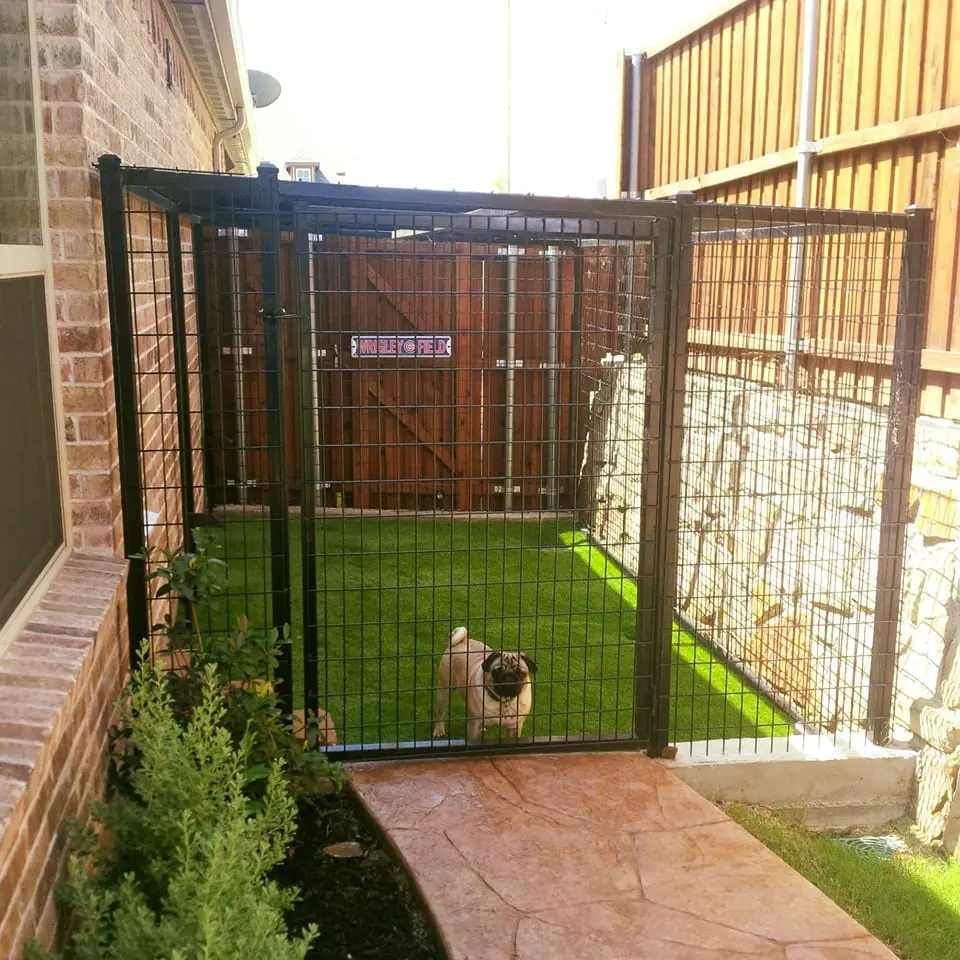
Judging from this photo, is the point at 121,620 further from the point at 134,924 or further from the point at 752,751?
the point at 752,751

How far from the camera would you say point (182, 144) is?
6.93 metres

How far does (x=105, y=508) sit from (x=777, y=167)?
4.81m

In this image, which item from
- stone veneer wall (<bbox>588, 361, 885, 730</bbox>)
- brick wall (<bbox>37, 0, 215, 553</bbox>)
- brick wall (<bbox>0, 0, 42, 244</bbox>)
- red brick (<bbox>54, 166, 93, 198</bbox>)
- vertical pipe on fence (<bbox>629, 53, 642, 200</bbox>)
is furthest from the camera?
vertical pipe on fence (<bbox>629, 53, 642, 200</bbox>)

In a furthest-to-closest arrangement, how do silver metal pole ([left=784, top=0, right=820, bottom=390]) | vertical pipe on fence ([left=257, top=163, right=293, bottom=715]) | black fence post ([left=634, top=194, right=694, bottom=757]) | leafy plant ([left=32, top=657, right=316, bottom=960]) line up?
silver metal pole ([left=784, top=0, right=820, bottom=390]), black fence post ([left=634, top=194, right=694, bottom=757]), vertical pipe on fence ([left=257, top=163, right=293, bottom=715]), leafy plant ([left=32, top=657, right=316, bottom=960])

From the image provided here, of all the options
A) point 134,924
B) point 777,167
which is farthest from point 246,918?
point 777,167

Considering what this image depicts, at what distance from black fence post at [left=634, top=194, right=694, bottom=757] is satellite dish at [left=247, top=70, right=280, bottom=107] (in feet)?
32.7

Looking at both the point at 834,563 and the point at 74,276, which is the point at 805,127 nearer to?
the point at 834,563

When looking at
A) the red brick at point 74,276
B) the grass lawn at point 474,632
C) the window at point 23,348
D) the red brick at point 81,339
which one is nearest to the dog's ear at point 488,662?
the grass lawn at point 474,632

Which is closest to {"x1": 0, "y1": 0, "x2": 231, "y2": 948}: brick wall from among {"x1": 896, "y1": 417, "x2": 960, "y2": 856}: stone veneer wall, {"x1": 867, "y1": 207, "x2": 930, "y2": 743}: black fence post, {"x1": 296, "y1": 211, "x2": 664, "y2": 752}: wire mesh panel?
{"x1": 296, "y1": 211, "x2": 664, "y2": 752}: wire mesh panel

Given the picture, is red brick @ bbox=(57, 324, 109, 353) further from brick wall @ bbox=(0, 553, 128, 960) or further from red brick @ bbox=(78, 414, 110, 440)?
brick wall @ bbox=(0, 553, 128, 960)

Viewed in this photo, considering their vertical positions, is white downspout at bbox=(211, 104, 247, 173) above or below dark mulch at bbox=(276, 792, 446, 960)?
above

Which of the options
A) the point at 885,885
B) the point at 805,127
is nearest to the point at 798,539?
the point at 885,885

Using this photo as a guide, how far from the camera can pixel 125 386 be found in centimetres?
345

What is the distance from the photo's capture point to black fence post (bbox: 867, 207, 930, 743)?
434cm
